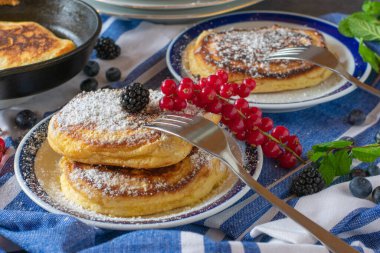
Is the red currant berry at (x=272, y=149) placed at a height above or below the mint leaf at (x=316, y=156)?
below

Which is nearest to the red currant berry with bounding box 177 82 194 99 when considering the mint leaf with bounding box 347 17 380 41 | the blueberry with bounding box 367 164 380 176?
the blueberry with bounding box 367 164 380 176

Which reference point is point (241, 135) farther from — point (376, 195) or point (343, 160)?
point (376, 195)

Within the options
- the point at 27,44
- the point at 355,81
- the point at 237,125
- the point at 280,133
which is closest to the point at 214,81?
the point at 237,125

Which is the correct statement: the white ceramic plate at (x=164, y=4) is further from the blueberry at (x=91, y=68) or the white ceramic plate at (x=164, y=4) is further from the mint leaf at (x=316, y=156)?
the mint leaf at (x=316, y=156)

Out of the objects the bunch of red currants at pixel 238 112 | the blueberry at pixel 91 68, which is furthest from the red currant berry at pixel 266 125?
the blueberry at pixel 91 68

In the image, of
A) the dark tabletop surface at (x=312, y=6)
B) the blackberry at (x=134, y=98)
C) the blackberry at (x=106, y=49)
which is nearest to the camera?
the blackberry at (x=134, y=98)
